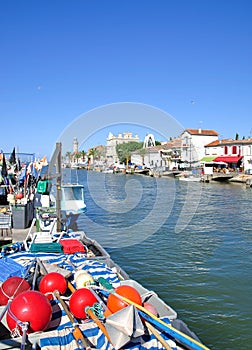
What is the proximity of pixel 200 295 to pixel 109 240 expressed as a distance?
6.30 meters

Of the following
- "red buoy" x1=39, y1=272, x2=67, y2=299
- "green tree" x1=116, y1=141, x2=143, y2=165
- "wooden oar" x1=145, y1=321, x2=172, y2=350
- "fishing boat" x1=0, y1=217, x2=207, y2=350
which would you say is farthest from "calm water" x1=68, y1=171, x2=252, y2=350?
"green tree" x1=116, y1=141, x2=143, y2=165

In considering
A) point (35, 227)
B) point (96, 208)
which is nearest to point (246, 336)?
point (35, 227)

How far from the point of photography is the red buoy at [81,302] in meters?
5.07

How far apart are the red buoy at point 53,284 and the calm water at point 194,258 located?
299 centimetres

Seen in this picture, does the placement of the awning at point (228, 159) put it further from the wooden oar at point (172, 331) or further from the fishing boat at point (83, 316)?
the wooden oar at point (172, 331)

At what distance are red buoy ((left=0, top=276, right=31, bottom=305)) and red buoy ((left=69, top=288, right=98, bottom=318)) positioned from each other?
0.85 metres

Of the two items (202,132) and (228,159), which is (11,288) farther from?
(202,132)

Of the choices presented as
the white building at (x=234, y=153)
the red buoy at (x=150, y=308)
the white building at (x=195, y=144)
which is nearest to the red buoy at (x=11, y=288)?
the red buoy at (x=150, y=308)

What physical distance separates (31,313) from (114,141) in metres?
126

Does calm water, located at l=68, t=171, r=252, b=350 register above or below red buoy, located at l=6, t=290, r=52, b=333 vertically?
below

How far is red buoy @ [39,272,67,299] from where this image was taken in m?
5.78

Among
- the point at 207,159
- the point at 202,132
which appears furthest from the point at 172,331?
the point at 202,132

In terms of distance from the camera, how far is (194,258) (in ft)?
39.3

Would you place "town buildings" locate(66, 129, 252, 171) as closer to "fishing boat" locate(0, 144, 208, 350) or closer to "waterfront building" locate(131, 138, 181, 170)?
"waterfront building" locate(131, 138, 181, 170)
